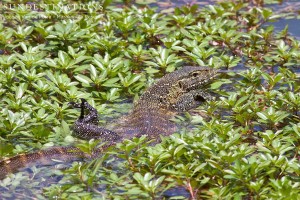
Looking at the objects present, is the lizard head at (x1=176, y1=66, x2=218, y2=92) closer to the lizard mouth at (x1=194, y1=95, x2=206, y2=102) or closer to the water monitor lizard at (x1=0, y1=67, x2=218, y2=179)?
the water monitor lizard at (x1=0, y1=67, x2=218, y2=179)

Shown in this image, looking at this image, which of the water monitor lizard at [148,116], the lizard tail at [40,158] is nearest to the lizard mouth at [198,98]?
the water monitor lizard at [148,116]

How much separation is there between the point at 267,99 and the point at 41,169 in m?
3.27

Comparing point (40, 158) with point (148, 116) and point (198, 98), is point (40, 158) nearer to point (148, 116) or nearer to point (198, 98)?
point (148, 116)

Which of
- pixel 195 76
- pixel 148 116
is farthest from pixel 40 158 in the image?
pixel 195 76

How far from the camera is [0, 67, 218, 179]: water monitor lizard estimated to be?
324 inches

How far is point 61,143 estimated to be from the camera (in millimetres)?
8797

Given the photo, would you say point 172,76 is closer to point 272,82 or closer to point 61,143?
point 272,82

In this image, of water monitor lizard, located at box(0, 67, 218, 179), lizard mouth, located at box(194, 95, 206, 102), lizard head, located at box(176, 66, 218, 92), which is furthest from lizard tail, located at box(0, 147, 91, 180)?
lizard head, located at box(176, 66, 218, 92)

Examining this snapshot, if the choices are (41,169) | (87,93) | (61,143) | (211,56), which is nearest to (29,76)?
(87,93)

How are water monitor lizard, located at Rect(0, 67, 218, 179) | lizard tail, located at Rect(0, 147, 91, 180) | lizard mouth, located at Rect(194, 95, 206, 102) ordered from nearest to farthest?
1. lizard tail, located at Rect(0, 147, 91, 180)
2. water monitor lizard, located at Rect(0, 67, 218, 179)
3. lizard mouth, located at Rect(194, 95, 206, 102)

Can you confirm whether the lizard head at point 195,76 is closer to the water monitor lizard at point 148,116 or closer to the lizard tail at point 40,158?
the water monitor lizard at point 148,116

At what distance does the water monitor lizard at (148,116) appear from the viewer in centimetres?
824

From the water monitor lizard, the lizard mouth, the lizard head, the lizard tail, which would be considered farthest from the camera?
the lizard head

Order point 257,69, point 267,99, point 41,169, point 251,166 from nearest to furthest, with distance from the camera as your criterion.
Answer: point 251,166
point 41,169
point 267,99
point 257,69
